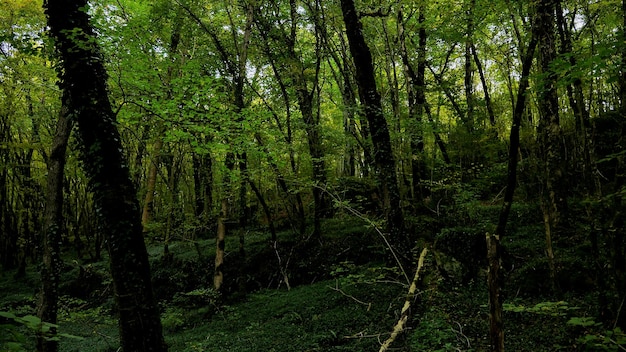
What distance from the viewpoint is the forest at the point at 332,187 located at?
14.3 ft

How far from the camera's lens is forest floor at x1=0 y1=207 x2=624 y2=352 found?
17.8 ft

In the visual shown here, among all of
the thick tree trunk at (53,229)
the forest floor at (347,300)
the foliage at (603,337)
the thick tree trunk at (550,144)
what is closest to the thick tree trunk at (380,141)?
the forest floor at (347,300)

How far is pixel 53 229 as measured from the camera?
6402mm

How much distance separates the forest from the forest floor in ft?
0.19

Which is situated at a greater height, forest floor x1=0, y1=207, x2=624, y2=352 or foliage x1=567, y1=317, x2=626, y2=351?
foliage x1=567, y1=317, x2=626, y2=351

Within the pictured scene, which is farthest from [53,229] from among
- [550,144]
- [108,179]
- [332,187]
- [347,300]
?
[550,144]

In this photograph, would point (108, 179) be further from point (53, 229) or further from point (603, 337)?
point (603, 337)

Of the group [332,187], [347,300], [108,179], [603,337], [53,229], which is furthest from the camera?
[347,300]

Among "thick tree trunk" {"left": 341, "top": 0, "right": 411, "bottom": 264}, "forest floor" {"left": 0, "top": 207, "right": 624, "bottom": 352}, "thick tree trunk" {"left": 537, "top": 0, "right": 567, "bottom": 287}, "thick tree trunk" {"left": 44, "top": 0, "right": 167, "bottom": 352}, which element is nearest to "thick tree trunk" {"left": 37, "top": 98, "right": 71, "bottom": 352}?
"forest floor" {"left": 0, "top": 207, "right": 624, "bottom": 352}

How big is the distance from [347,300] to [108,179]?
622 centimetres

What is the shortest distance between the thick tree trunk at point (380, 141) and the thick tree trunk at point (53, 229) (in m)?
5.35

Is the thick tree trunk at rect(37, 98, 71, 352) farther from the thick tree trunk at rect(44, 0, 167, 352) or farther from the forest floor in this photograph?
the thick tree trunk at rect(44, 0, 167, 352)

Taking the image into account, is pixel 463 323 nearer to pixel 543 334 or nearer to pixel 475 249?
pixel 543 334

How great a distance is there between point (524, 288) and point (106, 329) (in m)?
11.5
